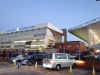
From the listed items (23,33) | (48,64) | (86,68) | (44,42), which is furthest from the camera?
(23,33)

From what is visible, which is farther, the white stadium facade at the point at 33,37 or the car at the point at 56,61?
the white stadium facade at the point at 33,37

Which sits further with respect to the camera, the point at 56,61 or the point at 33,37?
the point at 33,37

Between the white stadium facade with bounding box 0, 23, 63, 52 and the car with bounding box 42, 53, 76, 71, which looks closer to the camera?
the car with bounding box 42, 53, 76, 71

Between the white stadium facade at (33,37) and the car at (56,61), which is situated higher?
the white stadium facade at (33,37)

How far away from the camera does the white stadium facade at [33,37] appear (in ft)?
248

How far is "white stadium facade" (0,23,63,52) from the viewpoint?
75562mm

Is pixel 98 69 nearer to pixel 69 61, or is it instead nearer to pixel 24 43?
pixel 69 61

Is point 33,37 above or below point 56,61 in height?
above

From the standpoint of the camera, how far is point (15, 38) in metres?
91.4

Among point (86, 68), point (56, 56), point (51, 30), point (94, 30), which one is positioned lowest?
point (86, 68)

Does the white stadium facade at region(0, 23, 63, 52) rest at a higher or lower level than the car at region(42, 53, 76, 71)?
higher

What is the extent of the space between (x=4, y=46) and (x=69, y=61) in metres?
87.5

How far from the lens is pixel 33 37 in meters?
80.0

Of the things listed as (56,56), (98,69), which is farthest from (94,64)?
(56,56)
